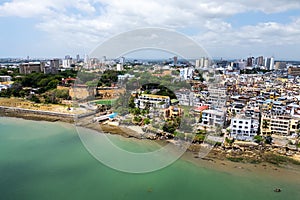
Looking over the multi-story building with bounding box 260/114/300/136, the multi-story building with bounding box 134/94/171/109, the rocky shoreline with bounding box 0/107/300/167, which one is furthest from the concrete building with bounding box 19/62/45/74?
the multi-story building with bounding box 260/114/300/136

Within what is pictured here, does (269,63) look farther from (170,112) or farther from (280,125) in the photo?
(170,112)

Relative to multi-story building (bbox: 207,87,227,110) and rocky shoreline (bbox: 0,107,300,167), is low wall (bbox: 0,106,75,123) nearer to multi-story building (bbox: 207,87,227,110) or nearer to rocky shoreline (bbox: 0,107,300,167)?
rocky shoreline (bbox: 0,107,300,167)

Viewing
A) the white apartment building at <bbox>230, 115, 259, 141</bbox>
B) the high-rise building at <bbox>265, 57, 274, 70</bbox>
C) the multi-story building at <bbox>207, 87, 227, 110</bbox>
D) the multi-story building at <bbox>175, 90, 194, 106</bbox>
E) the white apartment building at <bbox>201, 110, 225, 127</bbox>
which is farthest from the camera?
the high-rise building at <bbox>265, 57, 274, 70</bbox>

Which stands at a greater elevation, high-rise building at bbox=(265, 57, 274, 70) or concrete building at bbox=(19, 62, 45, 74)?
high-rise building at bbox=(265, 57, 274, 70)

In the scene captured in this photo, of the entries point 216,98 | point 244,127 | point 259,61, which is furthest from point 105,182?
point 259,61

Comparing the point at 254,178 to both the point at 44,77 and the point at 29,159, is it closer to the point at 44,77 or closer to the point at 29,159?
the point at 29,159

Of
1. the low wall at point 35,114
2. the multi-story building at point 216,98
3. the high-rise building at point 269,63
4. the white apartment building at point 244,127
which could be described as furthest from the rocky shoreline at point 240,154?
the high-rise building at point 269,63

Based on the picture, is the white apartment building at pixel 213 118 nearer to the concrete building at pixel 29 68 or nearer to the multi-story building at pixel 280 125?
the multi-story building at pixel 280 125
